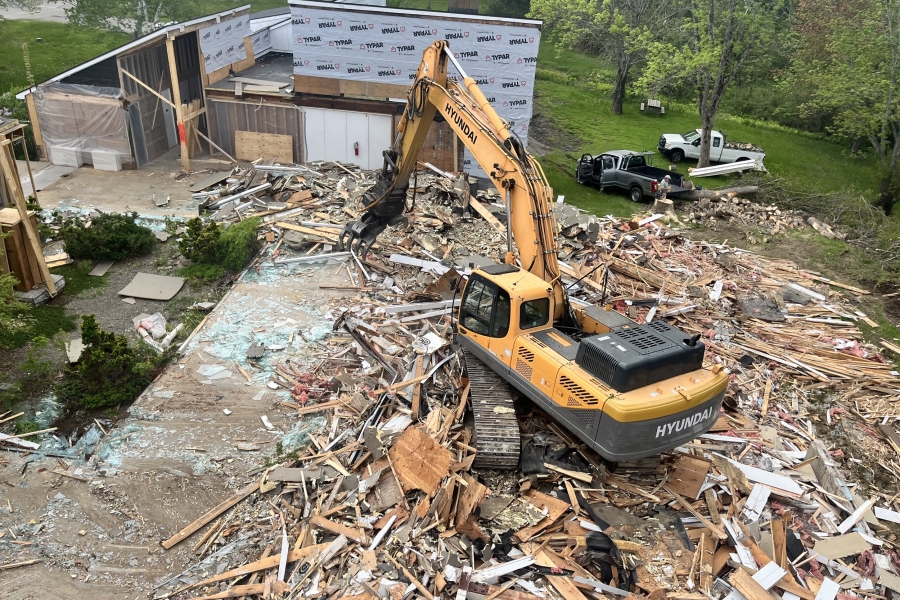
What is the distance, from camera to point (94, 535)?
9164mm

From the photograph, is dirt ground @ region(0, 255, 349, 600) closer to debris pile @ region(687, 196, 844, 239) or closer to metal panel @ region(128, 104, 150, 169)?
metal panel @ region(128, 104, 150, 169)

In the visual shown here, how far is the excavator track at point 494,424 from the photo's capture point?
966cm

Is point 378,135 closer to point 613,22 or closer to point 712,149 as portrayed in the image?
point 712,149

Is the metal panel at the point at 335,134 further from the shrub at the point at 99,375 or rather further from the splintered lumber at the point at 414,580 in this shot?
the splintered lumber at the point at 414,580

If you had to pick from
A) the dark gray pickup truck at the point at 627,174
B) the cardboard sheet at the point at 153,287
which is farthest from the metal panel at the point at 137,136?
the dark gray pickup truck at the point at 627,174

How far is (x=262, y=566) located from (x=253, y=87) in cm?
1898

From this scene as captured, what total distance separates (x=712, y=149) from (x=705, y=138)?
1188mm

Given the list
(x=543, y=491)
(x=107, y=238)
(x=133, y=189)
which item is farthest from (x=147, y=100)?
(x=543, y=491)

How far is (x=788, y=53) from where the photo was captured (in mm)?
33250

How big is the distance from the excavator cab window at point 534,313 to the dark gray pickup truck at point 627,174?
45.5 ft

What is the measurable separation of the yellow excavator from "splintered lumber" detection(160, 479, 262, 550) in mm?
3341

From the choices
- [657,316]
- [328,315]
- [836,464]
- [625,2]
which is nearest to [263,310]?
[328,315]

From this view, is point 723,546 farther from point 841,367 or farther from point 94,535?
point 94,535

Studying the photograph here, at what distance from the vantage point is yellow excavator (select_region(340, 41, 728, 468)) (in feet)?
29.4
